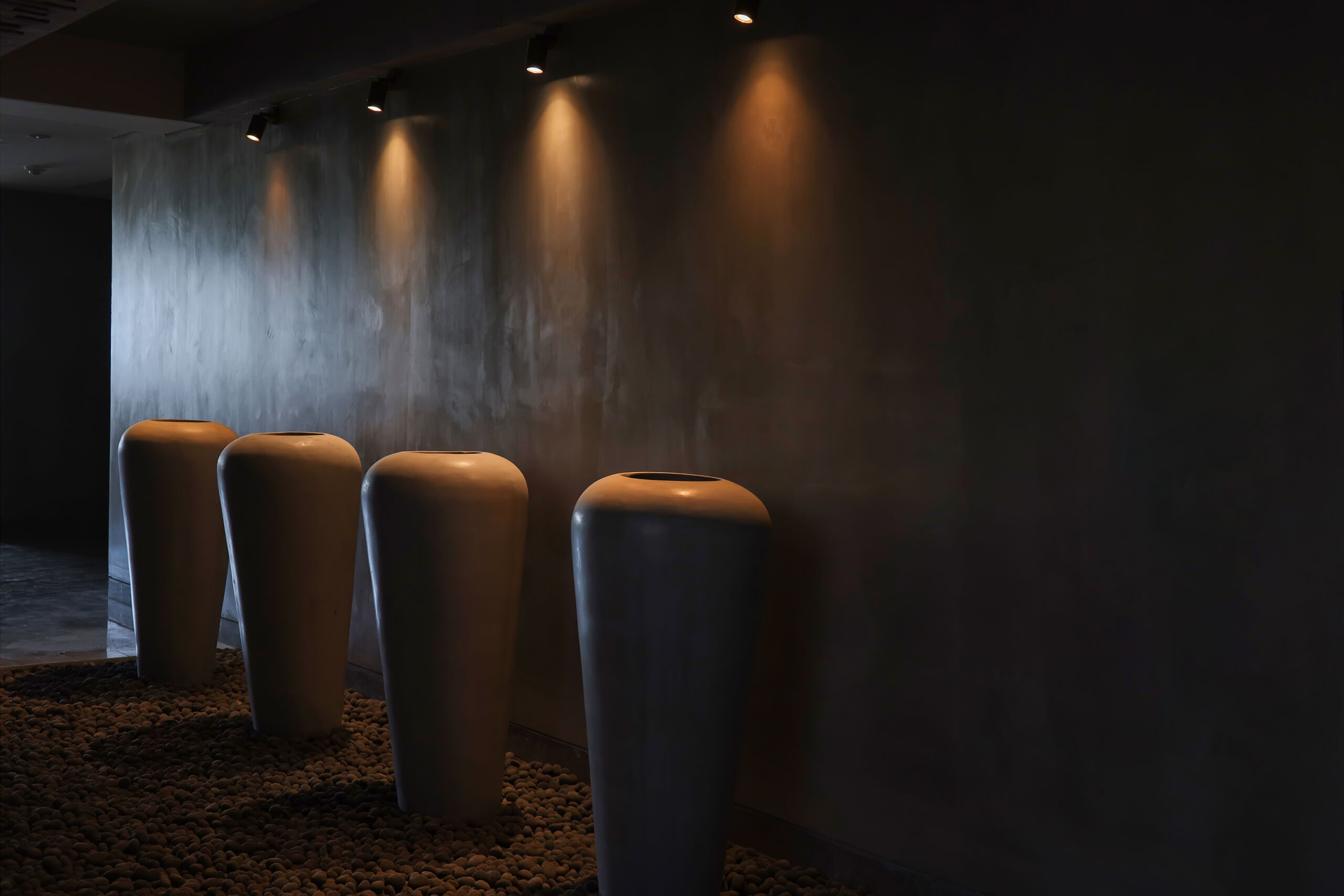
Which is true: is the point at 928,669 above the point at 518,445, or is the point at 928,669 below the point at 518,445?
below

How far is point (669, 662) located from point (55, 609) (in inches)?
185

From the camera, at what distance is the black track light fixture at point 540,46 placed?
3.26 meters

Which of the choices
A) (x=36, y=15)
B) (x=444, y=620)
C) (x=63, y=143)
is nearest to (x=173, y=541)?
(x=444, y=620)

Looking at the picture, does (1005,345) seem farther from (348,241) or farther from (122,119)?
(122,119)

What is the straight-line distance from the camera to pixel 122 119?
16.5ft

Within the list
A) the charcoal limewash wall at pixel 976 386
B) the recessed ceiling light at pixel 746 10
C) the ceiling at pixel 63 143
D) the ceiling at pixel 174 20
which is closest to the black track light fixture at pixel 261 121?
the ceiling at pixel 174 20

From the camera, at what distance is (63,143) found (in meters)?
6.12

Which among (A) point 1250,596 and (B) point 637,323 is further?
(B) point 637,323

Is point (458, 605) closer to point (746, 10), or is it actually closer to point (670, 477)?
point (670, 477)

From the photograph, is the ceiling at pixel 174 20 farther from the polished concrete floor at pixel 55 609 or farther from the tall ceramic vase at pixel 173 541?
the polished concrete floor at pixel 55 609

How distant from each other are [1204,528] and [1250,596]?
0.14m

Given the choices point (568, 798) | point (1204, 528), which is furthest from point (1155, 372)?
point (568, 798)

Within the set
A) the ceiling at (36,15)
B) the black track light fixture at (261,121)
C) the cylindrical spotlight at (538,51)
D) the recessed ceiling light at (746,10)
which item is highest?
the black track light fixture at (261,121)

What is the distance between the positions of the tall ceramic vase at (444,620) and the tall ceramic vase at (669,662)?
58 cm
